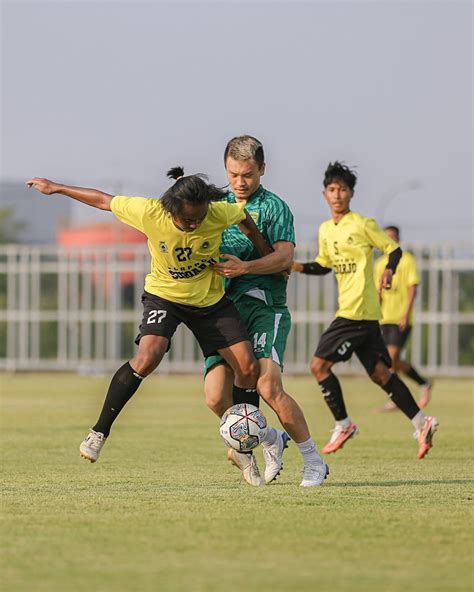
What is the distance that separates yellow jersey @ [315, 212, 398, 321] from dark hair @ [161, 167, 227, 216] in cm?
389

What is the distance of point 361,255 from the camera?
12117mm

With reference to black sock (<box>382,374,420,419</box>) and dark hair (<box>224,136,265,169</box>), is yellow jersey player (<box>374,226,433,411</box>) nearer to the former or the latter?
black sock (<box>382,374,420,419</box>)

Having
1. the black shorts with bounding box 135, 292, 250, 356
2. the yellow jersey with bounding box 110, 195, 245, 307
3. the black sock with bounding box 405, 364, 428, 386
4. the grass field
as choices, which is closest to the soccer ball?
the grass field

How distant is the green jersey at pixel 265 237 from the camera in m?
8.70

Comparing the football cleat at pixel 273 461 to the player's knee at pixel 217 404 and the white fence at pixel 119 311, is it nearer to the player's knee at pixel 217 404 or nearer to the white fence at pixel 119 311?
the player's knee at pixel 217 404

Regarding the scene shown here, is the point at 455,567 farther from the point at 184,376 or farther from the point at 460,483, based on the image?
the point at 184,376

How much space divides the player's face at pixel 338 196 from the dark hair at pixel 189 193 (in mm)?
3499

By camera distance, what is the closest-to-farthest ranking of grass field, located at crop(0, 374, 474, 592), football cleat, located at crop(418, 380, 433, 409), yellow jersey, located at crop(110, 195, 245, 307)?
grass field, located at crop(0, 374, 474, 592), yellow jersey, located at crop(110, 195, 245, 307), football cleat, located at crop(418, 380, 433, 409)

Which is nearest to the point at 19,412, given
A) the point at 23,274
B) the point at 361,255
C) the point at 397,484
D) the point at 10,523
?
the point at 361,255

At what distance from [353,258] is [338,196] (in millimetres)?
691

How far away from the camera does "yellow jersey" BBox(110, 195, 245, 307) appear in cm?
822

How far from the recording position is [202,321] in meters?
8.58

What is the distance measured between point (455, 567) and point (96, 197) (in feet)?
12.5

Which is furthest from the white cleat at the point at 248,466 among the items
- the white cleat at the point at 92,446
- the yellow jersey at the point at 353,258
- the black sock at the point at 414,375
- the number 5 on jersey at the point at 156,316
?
the black sock at the point at 414,375
